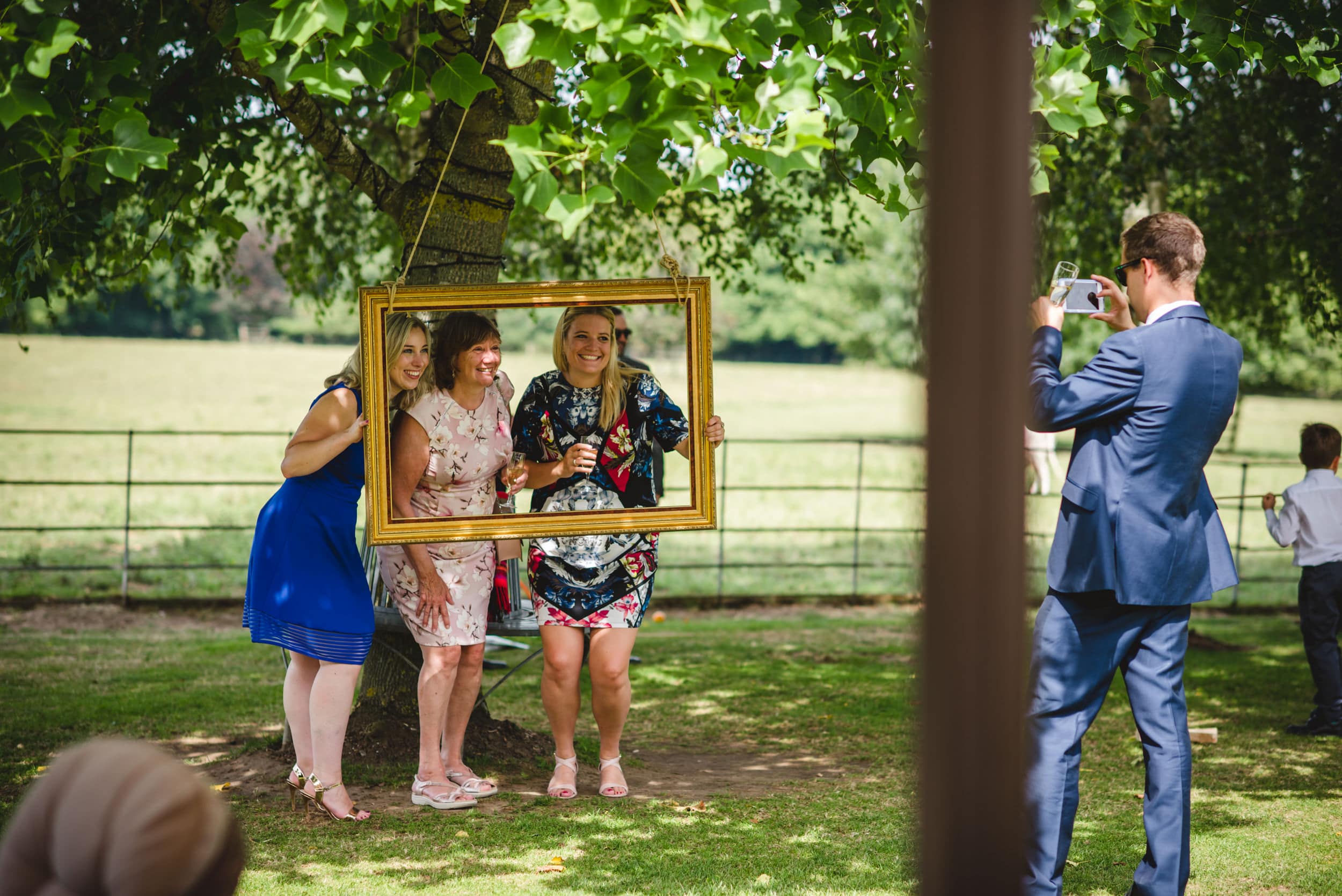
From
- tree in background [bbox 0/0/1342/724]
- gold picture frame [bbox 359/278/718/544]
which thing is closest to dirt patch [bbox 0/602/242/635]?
tree in background [bbox 0/0/1342/724]

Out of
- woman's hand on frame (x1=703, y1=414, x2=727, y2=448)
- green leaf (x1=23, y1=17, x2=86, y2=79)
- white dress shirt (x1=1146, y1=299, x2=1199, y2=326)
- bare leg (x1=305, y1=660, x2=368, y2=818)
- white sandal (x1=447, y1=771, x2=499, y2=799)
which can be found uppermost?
green leaf (x1=23, y1=17, x2=86, y2=79)

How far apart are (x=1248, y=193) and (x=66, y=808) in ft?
33.4

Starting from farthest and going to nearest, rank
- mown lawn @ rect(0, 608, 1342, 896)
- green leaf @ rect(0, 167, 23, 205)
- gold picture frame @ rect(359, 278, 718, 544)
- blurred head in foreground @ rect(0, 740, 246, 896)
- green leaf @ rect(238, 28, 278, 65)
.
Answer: gold picture frame @ rect(359, 278, 718, 544)
mown lawn @ rect(0, 608, 1342, 896)
green leaf @ rect(0, 167, 23, 205)
green leaf @ rect(238, 28, 278, 65)
blurred head in foreground @ rect(0, 740, 246, 896)

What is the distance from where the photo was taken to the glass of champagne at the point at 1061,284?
156 inches

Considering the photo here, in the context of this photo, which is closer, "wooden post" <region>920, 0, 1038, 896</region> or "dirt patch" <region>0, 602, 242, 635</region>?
"wooden post" <region>920, 0, 1038, 896</region>

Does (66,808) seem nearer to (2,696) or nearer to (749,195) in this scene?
(2,696)

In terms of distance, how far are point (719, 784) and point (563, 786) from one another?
2.62 ft

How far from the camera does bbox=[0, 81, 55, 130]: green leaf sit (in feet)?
9.81

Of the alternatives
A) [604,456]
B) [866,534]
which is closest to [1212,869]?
[604,456]

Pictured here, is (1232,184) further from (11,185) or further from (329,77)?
(11,185)

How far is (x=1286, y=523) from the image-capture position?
276 inches

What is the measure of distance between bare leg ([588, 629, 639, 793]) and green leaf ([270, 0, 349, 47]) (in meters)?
2.80

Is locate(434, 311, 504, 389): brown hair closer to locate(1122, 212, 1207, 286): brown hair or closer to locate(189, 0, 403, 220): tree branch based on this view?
locate(189, 0, 403, 220): tree branch

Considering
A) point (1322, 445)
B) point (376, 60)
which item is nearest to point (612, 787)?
point (376, 60)
